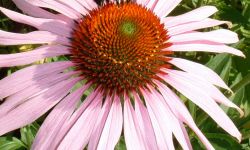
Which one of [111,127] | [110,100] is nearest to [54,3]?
[110,100]

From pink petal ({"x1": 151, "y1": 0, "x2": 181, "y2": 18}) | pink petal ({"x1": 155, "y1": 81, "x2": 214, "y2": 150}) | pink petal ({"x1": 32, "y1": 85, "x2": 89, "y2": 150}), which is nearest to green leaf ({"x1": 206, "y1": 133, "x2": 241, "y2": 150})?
pink petal ({"x1": 155, "y1": 81, "x2": 214, "y2": 150})

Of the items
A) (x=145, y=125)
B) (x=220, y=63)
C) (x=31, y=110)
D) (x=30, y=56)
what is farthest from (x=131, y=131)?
(x=220, y=63)

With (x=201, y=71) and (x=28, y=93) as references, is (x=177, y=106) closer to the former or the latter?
(x=201, y=71)

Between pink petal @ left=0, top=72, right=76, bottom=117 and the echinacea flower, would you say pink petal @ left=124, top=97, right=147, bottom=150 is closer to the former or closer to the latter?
the echinacea flower

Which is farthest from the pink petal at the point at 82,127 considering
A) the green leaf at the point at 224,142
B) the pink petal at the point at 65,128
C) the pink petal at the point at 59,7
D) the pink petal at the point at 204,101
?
the green leaf at the point at 224,142

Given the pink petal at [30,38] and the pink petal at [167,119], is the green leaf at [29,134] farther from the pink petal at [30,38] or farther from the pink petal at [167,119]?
the pink petal at [167,119]

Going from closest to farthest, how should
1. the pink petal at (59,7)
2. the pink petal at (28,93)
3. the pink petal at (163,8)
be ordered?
the pink petal at (28,93), the pink petal at (59,7), the pink petal at (163,8)
